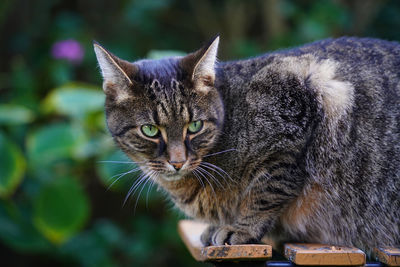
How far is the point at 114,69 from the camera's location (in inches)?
70.4

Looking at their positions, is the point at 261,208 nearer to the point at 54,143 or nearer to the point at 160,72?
the point at 160,72

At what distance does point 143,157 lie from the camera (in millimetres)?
1869

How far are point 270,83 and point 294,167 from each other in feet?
1.08

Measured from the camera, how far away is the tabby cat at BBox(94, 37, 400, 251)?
173 centimetres

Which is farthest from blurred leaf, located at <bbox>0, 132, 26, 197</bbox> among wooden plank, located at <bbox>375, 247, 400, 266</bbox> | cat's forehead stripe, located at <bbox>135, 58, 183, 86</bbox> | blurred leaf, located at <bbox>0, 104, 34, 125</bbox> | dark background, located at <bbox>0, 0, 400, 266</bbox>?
wooden plank, located at <bbox>375, 247, 400, 266</bbox>

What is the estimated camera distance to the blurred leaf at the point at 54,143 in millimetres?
2701

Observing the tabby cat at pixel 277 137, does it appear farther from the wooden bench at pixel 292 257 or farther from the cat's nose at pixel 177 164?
the wooden bench at pixel 292 257

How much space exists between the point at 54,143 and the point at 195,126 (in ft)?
3.91

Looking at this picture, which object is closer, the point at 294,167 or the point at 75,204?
the point at 294,167

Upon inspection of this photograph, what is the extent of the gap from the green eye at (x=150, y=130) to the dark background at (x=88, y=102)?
1.99 feet

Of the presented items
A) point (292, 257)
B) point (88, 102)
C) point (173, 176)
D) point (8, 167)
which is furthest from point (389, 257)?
point (8, 167)

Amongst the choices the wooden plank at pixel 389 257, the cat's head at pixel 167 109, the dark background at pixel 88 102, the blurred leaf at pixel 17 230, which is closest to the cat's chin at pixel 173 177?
the cat's head at pixel 167 109

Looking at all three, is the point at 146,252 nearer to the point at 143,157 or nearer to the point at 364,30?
the point at 143,157

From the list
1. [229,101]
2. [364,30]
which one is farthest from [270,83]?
[364,30]
